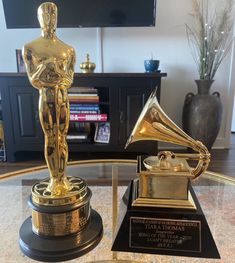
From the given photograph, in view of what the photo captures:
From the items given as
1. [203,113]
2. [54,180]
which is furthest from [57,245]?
[203,113]

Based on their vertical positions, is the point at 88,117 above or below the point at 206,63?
below

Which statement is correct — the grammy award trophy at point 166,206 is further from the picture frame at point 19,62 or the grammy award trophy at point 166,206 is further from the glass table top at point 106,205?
the picture frame at point 19,62

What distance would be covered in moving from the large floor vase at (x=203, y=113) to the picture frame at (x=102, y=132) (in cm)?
66

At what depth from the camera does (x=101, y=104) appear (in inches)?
75.7

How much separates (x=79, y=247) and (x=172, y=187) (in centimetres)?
25

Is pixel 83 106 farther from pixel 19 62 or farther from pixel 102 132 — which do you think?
pixel 19 62

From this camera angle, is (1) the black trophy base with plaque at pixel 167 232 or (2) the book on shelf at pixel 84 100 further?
(2) the book on shelf at pixel 84 100

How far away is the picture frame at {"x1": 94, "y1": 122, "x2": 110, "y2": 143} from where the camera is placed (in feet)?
6.44

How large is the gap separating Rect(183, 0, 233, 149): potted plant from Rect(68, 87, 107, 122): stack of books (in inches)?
28.3

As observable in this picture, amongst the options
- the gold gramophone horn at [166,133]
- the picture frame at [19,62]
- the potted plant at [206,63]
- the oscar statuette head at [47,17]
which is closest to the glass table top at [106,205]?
the gold gramophone horn at [166,133]

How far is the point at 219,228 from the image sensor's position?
81cm

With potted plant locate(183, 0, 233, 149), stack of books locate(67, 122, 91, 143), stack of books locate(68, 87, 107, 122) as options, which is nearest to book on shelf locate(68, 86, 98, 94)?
stack of books locate(68, 87, 107, 122)

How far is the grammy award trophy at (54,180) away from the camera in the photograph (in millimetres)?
473

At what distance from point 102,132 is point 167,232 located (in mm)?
1445
